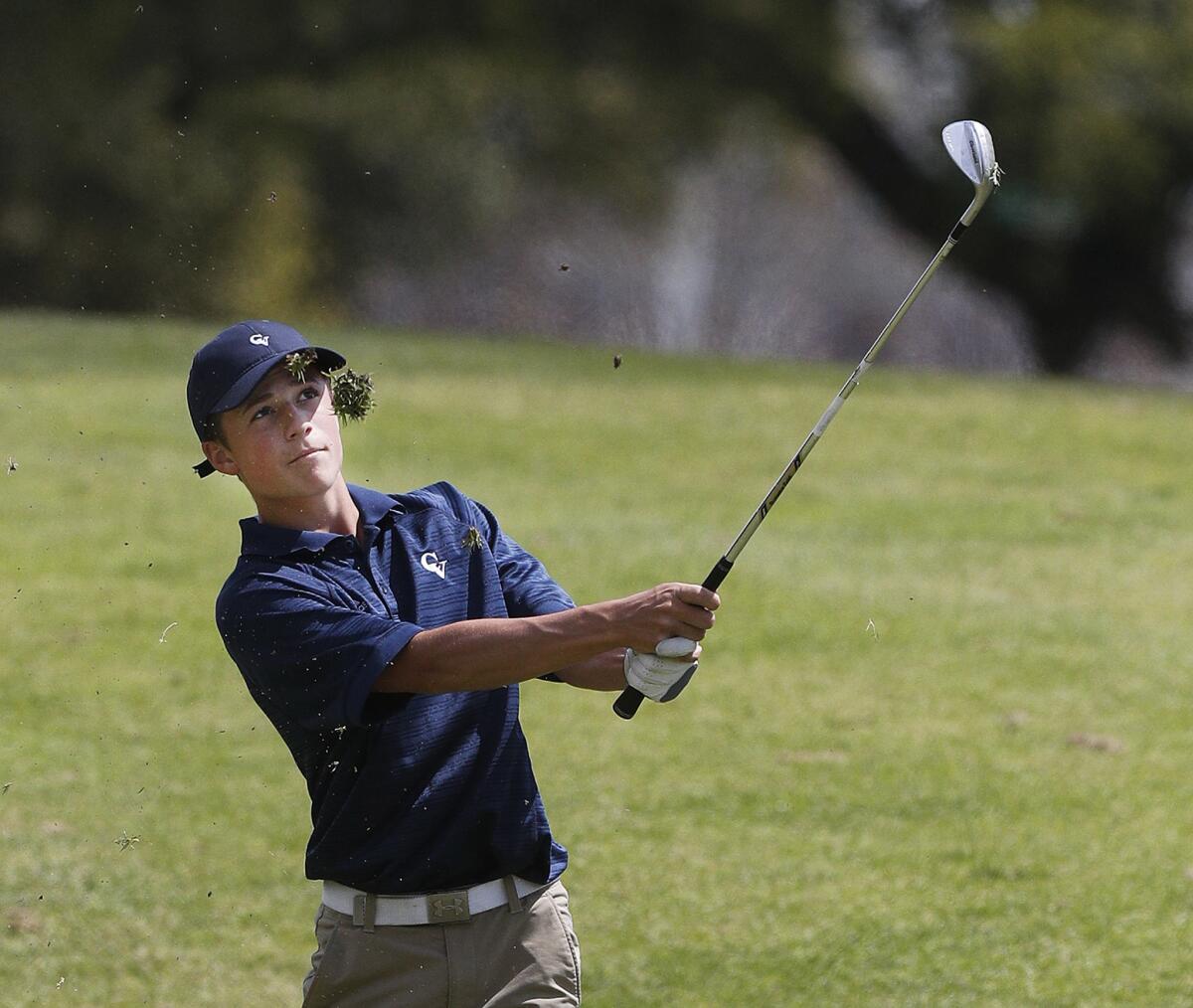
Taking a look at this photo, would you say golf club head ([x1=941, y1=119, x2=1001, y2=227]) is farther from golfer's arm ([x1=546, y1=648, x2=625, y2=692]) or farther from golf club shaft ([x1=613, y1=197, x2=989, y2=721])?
golfer's arm ([x1=546, y1=648, x2=625, y2=692])

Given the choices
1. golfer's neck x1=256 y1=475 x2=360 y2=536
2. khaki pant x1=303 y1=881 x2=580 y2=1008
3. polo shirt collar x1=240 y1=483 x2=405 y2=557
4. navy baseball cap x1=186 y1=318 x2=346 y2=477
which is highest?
navy baseball cap x1=186 y1=318 x2=346 y2=477

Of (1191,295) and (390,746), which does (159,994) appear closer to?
(390,746)

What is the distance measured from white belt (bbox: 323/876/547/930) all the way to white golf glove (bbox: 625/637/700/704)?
47 centimetres

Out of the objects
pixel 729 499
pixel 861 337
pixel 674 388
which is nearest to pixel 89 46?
pixel 861 337

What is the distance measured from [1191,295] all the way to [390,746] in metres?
23.4

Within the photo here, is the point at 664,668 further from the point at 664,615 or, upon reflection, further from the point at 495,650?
the point at 495,650

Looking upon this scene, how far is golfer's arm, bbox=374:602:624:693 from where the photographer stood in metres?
2.85

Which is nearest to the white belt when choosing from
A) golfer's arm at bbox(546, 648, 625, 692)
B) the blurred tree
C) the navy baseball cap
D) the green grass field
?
golfer's arm at bbox(546, 648, 625, 692)

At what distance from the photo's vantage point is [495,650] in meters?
2.89

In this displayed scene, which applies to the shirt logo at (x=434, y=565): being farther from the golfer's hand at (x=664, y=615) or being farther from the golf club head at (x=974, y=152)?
the golf club head at (x=974, y=152)

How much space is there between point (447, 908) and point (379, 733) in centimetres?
29

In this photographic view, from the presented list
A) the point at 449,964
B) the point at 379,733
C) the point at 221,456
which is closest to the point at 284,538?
the point at 221,456

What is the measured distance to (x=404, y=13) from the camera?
22.1 m

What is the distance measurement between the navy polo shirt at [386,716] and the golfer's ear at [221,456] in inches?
3.5
